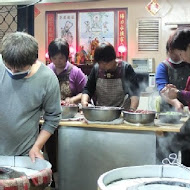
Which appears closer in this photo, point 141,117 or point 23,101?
point 23,101

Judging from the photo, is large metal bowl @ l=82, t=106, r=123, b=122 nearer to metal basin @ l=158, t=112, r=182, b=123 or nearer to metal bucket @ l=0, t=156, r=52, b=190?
metal basin @ l=158, t=112, r=182, b=123

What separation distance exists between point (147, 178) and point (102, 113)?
167 centimetres

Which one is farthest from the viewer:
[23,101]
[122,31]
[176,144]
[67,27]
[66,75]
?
[67,27]

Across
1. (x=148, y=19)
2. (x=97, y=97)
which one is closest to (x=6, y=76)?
(x=97, y=97)

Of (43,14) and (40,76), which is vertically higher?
(43,14)

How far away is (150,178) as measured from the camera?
203cm

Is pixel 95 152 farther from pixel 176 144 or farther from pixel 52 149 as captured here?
pixel 176 144

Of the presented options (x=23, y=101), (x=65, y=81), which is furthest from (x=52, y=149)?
(x=23, y=101)

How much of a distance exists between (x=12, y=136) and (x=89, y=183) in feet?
5.23

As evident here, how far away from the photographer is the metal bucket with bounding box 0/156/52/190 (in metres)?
1.73

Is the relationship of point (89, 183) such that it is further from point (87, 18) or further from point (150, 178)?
point (87, 18)

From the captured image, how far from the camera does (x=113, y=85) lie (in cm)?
445

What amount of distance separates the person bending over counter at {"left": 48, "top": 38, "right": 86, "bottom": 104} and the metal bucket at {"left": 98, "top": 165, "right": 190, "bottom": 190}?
2478 mm

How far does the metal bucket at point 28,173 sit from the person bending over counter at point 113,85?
2.07 meters
